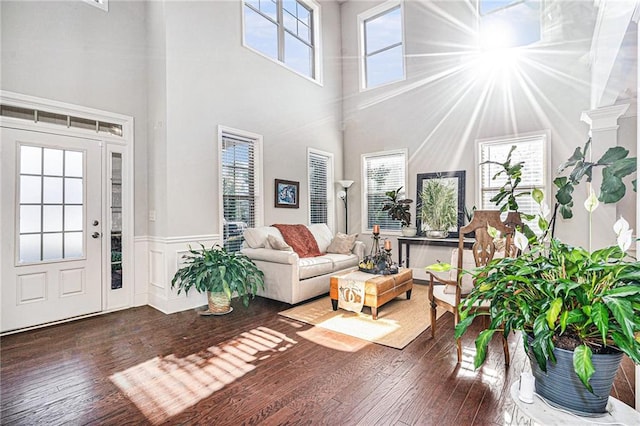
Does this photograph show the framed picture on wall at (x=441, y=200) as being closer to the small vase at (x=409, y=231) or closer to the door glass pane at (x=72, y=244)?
the small vase at (x=409, y=231)

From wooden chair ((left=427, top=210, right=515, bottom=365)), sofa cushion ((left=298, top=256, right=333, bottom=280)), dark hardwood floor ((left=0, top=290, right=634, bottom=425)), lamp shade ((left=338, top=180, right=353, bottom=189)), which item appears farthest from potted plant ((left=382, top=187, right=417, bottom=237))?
wooden chair ((left=427, top=210, right=515, bottom=365))

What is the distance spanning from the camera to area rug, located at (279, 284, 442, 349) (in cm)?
306

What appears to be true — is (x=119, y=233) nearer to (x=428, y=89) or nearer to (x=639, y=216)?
(x=639, y=216)

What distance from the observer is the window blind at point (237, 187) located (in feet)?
15.2

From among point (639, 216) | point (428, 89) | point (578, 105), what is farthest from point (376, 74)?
point (639, 216)

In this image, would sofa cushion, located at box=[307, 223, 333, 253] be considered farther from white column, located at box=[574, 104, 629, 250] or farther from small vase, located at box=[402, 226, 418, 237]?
white column, located at box=[574, 104, 629, 250]

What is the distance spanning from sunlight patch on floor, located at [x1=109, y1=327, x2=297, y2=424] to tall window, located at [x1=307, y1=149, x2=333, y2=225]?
134 inches

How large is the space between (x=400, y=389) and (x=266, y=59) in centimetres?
502

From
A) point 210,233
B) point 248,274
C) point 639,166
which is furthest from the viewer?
point 210,233

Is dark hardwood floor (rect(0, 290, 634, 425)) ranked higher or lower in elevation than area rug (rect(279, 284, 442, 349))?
lower

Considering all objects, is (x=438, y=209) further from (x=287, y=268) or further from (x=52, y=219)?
(x=52, y=219)

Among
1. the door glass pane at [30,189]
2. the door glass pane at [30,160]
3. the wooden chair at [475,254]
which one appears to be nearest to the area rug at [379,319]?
the wooden chair at [475,254]

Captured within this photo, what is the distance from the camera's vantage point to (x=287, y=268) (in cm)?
399

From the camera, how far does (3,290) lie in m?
3.20
